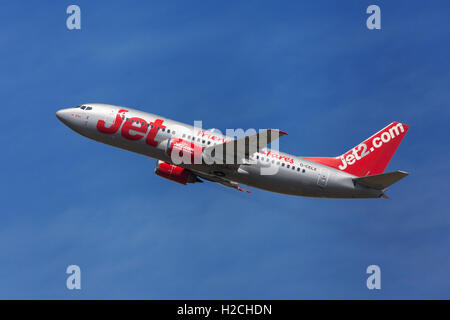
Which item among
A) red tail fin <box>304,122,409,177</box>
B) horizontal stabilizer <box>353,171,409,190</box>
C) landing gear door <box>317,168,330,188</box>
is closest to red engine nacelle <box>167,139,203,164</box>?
landing gear door <box>317,168,330,188</box>

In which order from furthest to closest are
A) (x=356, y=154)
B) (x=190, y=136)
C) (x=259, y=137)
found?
(x=356, y=154)
(x=190, y=136)
(x=259, y=137)

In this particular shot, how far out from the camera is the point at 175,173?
72875 millimetres

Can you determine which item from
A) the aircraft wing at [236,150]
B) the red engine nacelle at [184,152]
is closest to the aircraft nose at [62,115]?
the red engine nacelle at [184,152]

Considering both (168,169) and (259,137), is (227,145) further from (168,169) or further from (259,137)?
(168,169)

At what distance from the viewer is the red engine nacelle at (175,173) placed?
239 feet

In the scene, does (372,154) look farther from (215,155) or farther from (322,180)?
(215,155)

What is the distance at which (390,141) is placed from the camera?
73875 millimetres

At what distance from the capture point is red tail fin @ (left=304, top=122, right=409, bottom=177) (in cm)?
7294

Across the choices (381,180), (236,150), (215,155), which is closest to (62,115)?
(215,155)

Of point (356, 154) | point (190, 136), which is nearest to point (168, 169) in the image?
point (190, 136)

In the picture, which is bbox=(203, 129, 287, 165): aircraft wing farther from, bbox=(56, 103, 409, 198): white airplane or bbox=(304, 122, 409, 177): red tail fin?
bbox=(304, 122, 409, 177): red tail fin

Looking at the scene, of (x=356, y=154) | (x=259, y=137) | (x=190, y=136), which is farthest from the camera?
(x=356, y=154)

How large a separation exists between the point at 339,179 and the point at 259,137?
Result: 11.4m

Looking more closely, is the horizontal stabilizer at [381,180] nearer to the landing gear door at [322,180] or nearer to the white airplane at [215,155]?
the white airplane at [215,155]
